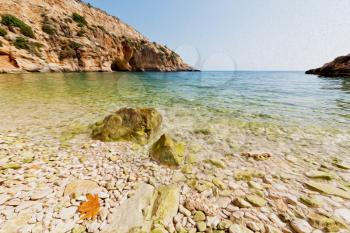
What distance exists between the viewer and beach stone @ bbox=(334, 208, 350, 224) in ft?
9.87

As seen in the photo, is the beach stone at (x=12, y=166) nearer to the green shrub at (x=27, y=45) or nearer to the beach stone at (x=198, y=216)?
the beach stone at (x=198, y=216)

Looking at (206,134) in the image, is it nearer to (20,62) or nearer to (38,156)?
(38,156)

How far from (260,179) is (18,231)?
4913mm

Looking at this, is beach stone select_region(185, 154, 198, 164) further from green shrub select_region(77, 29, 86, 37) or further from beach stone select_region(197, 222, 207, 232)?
green shrub select_region(77, 29, 86, 37)

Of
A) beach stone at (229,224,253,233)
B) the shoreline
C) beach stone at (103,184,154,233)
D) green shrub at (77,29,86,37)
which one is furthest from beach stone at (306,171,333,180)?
green shrub at (77,29,86,37)

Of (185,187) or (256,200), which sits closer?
(256,200)

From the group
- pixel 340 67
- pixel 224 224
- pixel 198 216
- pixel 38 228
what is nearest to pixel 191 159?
pixel 198 216

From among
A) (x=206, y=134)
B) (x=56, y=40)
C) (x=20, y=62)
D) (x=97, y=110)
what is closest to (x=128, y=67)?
(x=56, y=40)

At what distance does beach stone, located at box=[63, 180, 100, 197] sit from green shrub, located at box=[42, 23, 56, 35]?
195 feet

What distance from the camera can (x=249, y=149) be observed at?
5.88 meters

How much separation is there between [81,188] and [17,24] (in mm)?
55206

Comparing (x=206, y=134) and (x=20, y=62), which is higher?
(x=20, y=62)

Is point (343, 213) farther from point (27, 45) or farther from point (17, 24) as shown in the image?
point (17, 24)

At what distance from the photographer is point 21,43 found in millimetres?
36062
